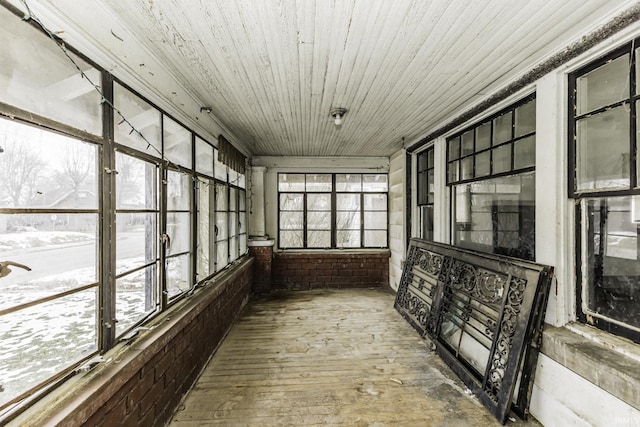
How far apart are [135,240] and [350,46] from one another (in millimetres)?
2044

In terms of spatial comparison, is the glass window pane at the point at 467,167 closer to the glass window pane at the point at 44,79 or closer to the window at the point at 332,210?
the window at the point at 332,210

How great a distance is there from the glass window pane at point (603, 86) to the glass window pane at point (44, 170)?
3193 millimetres

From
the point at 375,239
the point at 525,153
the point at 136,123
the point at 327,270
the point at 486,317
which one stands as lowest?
the point at 327,270

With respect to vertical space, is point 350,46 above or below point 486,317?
above

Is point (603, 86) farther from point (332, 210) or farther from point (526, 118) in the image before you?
point (332, 210)

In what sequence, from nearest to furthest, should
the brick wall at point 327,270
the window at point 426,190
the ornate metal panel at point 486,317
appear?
1. the ornate metal panel at point 486,317
2. the window at point 426,190
3. the brick wall at point 327,270

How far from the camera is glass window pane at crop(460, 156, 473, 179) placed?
3228 millimetres

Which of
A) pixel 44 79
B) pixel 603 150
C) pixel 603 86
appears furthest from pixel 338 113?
pixel 44 79

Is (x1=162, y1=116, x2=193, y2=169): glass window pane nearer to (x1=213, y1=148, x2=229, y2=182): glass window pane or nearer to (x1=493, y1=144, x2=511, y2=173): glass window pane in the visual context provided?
(x1=213, y1=148, x2=229, y2=182): glass window pane

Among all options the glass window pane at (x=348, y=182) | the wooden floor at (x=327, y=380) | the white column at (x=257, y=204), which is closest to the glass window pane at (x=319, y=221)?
the glass window pane at (x=348, y=182)

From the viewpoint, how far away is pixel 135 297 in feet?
6.26

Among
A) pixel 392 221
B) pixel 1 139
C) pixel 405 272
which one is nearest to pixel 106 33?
pixel 1 139

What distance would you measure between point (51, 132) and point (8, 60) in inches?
12.0

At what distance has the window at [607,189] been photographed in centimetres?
168
